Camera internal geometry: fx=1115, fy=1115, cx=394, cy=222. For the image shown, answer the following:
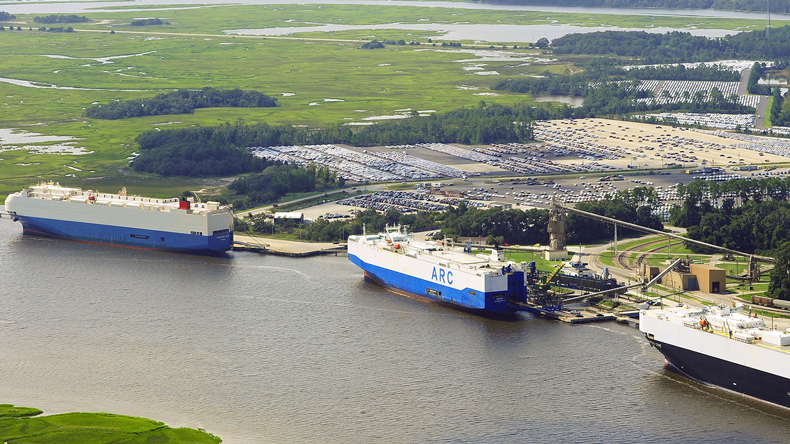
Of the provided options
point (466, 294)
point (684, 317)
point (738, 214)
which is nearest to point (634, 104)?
point (738, 214)

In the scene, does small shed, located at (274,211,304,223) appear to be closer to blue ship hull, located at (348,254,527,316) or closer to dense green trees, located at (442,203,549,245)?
dense green trees, located at (442,203,549,245)

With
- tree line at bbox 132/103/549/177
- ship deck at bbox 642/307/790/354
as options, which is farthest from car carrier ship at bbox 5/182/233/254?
ship deck at bbox 642/307/790/354

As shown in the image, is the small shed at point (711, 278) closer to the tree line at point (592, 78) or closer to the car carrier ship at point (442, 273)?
the car carrier ship at point (442, 273)

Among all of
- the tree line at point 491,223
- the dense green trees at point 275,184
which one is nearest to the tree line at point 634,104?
the dense green trees at point 275,184

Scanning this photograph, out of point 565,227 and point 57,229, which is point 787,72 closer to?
point 565,227

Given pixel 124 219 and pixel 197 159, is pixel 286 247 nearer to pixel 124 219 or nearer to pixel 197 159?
pixel 124 219

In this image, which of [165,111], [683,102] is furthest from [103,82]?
[683,102]
